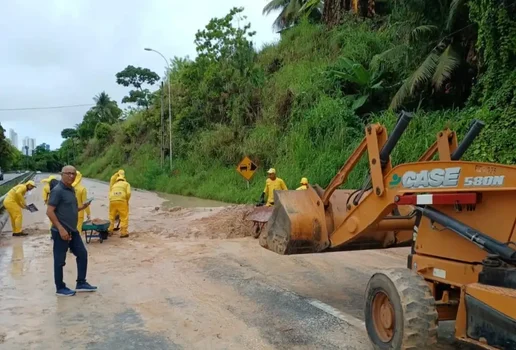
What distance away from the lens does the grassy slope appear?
742 inches

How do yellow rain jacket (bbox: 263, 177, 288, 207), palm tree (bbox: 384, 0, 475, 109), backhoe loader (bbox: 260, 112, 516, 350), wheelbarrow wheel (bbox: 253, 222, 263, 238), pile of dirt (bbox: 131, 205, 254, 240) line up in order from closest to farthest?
backhoe loader (bbox: 260, 112, 516, 350) → wheelbarrow wheel (bbox: 253, 222, 263, 238) → pile of dirt (bbox: 131, 205, 254, 240) → yellow rain jacket (bbox: 263, 177, 288, 207) → palm tree (bbox: 384, 0, 475, 109)

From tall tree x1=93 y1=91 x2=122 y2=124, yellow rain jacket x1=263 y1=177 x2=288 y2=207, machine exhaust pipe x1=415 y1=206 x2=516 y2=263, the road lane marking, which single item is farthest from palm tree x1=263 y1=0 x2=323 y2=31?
tall tree x1=93 y1=91 x2=122 y2=124

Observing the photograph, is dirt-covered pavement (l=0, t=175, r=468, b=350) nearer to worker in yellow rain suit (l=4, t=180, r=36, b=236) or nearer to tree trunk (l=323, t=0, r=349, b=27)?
worker in yellow rain suit (l=4, t=180, r=36, b=236)

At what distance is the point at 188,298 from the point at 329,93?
18.1m

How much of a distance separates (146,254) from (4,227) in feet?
23.5

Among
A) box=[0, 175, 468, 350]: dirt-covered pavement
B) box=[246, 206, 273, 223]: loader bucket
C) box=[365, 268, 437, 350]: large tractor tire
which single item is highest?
Result: box=[246, 206, 273, 223]: loader bucket

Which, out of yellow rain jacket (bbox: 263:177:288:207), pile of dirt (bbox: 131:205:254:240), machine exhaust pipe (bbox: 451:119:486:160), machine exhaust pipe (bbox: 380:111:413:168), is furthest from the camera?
yellow rain jacket (bbox: 263:177:288:207)

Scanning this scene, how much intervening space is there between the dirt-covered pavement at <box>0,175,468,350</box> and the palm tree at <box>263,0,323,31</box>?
28300 millimetres

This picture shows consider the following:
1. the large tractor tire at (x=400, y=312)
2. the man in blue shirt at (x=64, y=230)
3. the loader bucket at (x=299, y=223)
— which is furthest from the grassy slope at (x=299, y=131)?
the man in blue shirt at (x=64, y=230)

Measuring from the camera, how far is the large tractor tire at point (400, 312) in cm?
424

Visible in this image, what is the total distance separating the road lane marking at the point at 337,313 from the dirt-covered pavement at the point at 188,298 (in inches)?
0.5

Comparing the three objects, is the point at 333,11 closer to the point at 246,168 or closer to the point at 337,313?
the point at 246,168

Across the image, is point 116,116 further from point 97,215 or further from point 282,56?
point 97,215

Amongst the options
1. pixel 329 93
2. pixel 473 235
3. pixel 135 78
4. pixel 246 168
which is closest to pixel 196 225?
pixel 246 168
